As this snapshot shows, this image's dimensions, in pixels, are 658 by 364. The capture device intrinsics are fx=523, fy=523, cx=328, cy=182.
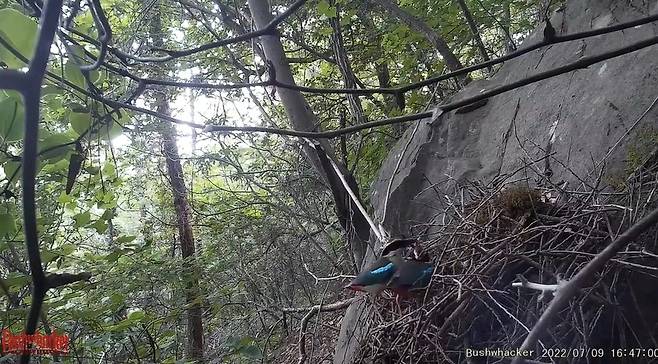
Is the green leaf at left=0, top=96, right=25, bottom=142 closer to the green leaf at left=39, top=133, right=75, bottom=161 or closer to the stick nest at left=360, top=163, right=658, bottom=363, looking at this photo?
the green leaf at left=39, top=133, right=75, bottom=161

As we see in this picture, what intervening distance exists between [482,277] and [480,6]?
2.60m

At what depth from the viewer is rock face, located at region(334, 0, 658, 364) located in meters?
1.72

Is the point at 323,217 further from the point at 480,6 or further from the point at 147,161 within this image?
the point at 147,161

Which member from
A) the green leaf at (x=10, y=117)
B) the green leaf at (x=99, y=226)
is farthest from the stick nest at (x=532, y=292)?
the green leaf at (x=10, y=117)

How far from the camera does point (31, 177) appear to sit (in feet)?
0.88

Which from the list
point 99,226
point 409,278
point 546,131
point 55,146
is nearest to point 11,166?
point 55,146

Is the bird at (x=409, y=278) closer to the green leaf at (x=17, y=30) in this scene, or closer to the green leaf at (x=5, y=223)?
the green leaf at (x=5, y=223)

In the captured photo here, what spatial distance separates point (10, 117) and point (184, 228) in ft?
18.5

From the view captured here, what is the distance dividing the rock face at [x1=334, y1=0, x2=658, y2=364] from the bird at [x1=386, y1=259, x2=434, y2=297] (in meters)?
0.29

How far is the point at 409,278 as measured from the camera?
1.29 metres

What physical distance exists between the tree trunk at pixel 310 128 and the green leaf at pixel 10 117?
2.36 m

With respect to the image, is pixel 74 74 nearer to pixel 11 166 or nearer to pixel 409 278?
pixel 11 166

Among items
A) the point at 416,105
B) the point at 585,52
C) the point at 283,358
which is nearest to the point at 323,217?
the point at 416,105

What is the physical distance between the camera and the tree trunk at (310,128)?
299 cm
